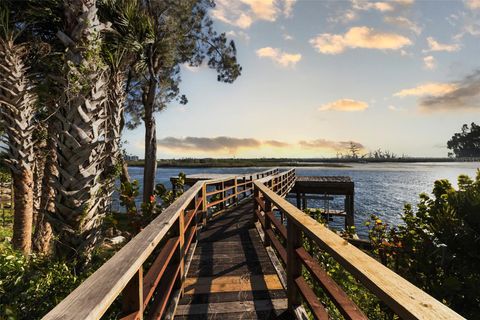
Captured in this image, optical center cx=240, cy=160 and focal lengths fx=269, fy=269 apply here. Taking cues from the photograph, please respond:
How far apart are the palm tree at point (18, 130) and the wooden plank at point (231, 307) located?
4.82m

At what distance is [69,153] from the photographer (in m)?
3.73

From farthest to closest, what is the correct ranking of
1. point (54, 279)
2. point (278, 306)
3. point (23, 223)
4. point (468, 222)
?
point (23, 223) → point (468, 222) → point (54, 279) → point (278, 306)

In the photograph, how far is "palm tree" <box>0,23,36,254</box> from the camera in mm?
5941

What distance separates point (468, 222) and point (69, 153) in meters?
6.38

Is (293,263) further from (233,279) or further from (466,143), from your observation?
(466,143)

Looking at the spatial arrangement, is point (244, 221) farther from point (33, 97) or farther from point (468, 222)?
point (33, 97)

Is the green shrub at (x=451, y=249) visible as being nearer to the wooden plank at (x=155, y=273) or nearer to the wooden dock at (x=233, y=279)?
the wooden dock at (x=233, y=279)

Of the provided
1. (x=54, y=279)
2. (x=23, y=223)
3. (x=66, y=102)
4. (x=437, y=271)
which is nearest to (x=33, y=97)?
(x=23, y=223)

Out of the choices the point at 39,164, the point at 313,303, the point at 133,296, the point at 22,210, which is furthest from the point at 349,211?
the point at 133,296

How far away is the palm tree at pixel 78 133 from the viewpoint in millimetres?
3712

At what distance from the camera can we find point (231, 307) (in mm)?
3262

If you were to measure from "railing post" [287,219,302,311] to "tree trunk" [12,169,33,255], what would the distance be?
6001mm

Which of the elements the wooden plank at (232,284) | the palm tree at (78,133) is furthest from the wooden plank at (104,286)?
the palm tree at (78,133)

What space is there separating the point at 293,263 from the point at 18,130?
6817 millimetres
